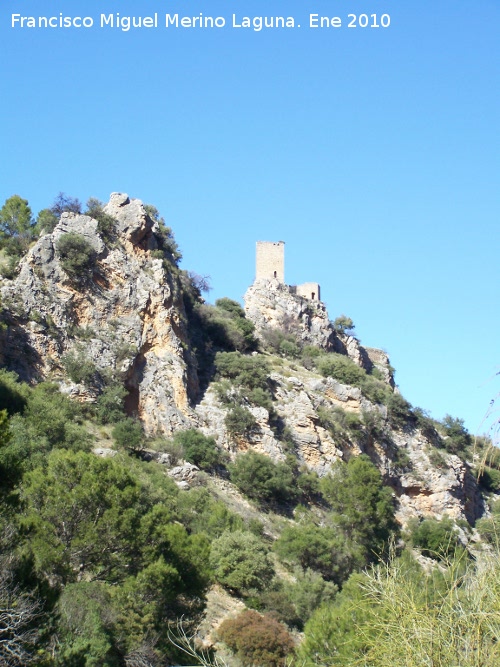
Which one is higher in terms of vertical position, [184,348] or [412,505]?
[184,348]

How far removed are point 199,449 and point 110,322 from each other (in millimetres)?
7774

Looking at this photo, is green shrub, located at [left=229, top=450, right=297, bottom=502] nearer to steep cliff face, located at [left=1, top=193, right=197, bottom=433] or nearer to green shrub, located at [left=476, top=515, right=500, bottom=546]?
steep cliff face, located at [left=1, top=193, right=197, bottom=433]

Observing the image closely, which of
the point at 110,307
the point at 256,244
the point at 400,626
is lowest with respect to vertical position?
the point at 400,626

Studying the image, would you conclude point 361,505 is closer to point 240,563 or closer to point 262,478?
point 262,478

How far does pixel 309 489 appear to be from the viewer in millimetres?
39312

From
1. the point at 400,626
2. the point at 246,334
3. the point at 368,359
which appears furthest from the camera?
the point at 368,359

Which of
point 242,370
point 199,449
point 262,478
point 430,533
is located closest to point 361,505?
point 262,478

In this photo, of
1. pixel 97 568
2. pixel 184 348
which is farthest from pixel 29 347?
pixel 97 568

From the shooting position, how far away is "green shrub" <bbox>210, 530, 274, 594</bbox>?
27.6 m

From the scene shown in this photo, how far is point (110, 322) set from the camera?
131 ft

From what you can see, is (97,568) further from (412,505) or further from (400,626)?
(412,505)

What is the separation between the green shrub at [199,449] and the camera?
36.4 m

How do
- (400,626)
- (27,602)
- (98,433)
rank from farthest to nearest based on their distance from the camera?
(98,433) < (27,602) < (400,626)

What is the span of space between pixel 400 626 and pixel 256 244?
60.3m
